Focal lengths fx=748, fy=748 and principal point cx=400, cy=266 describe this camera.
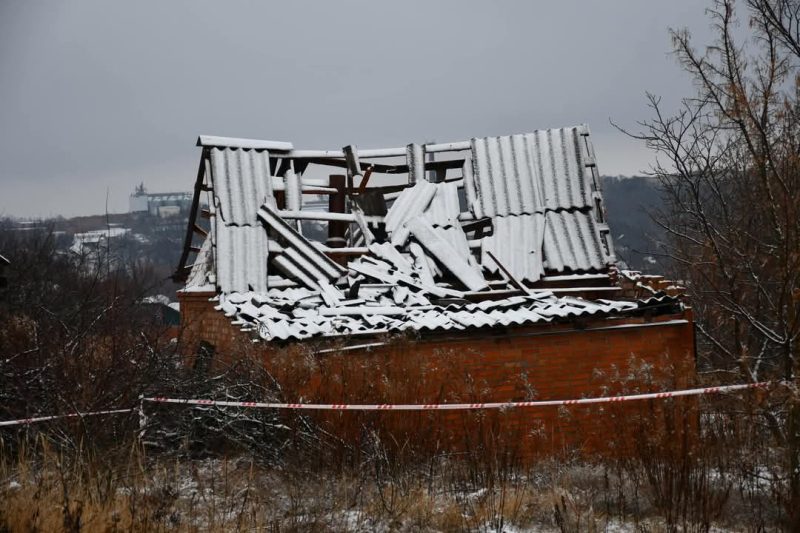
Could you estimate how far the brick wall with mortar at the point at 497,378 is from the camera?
21.6 ft

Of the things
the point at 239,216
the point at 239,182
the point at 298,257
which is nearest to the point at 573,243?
the point at 298,257

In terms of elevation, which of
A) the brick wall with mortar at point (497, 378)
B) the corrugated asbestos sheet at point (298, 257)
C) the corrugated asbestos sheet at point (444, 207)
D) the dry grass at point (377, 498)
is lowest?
the dry grass at point (377, 498)

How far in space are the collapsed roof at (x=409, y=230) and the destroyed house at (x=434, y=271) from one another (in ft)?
0.09

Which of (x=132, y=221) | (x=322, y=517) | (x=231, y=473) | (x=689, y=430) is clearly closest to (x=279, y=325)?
(x=231, y=473)

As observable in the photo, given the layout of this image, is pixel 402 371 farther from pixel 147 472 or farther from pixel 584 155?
pixel 584 155

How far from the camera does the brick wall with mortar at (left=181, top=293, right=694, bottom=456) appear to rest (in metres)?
6.60

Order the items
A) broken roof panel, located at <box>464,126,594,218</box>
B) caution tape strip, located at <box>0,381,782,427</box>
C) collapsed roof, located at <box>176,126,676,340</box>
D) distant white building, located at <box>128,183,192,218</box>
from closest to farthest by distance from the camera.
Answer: caution tape strip, located at <box>0,381,782,427</box>
collapsed roof, located at <box>176,126,676,340</box>
broken roof panel, located at <box>464,126,594,218</box>
distant white building, located at <box>128,183,192,218</box>

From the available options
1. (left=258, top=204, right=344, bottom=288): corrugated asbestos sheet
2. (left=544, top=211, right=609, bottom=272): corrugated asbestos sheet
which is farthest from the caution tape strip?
(left=544, top=211, right=609, bottom=272): corrugated asbestos sheet

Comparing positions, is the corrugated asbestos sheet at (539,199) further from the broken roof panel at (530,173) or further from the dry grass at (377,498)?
the dry grass at (377,498)

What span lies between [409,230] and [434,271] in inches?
40.7

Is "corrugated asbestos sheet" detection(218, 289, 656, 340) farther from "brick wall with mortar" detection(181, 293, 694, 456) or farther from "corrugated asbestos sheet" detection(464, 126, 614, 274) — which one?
"corrugated asbestos sheet" detection(464, 126, 614, 274)

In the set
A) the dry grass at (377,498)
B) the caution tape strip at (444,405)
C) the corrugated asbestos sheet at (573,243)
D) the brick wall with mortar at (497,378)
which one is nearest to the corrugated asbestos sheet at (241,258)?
the brick wall with mortar at (497,378)

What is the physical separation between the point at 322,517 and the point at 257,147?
924 cm

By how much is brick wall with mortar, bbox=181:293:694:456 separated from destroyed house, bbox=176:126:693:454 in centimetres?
3
